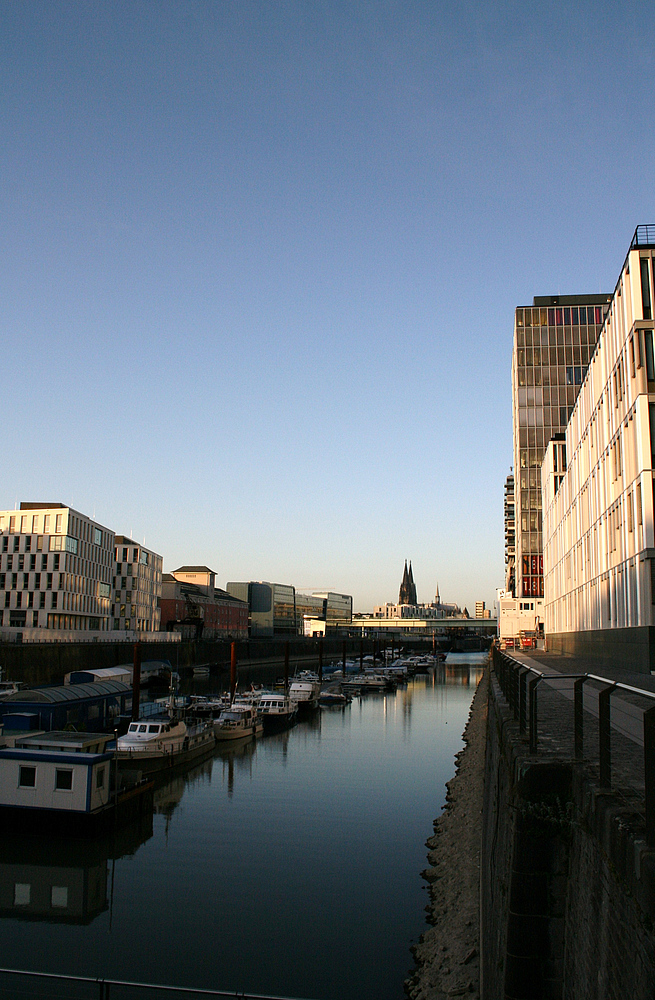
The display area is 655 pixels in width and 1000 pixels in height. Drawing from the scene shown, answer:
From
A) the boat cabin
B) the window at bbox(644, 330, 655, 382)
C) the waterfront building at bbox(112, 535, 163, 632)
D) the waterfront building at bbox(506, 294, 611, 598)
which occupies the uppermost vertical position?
the waterfront building at bbox(506, 294, 611, 598)

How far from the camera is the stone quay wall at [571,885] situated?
5.70 meters

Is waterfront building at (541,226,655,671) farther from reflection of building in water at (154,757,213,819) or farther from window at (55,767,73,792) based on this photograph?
window at (55,767,73,792)

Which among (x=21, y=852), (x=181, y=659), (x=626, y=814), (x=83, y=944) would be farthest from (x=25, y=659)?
(x=626, y=814)

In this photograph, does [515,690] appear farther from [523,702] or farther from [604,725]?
[604,725]

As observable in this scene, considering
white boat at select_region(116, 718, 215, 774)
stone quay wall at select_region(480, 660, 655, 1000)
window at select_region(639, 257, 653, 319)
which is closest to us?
stone quay wall at select_region(480, 660, 655, 1000)

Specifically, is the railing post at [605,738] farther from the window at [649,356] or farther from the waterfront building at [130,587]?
the waterfront building at [130,587]

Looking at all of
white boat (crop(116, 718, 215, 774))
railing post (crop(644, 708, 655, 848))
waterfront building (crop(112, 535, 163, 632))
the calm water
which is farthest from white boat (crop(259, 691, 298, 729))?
waterfront building (crop(112, 535, 163, 632))

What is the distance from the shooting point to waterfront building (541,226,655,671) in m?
34.2

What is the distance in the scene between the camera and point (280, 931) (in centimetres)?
2123

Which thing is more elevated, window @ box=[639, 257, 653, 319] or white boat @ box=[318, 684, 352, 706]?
window @ box=[639, 257, 653, 319]

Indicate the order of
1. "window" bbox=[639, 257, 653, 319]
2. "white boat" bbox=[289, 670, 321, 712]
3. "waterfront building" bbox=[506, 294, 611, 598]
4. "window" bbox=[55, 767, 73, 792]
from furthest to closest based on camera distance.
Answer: "waterfront building" bbox=[506, 294, 611, 598], "white boat" bbox=[289, 670, 321, 712], "window" bbox=[639, 257, 653, 319], "window" bbox=[55, 767, 73, 792]

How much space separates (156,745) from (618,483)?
28.8 metres

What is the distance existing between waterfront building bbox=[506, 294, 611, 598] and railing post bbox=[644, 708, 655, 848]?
4463 inches

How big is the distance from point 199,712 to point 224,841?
33.2m
